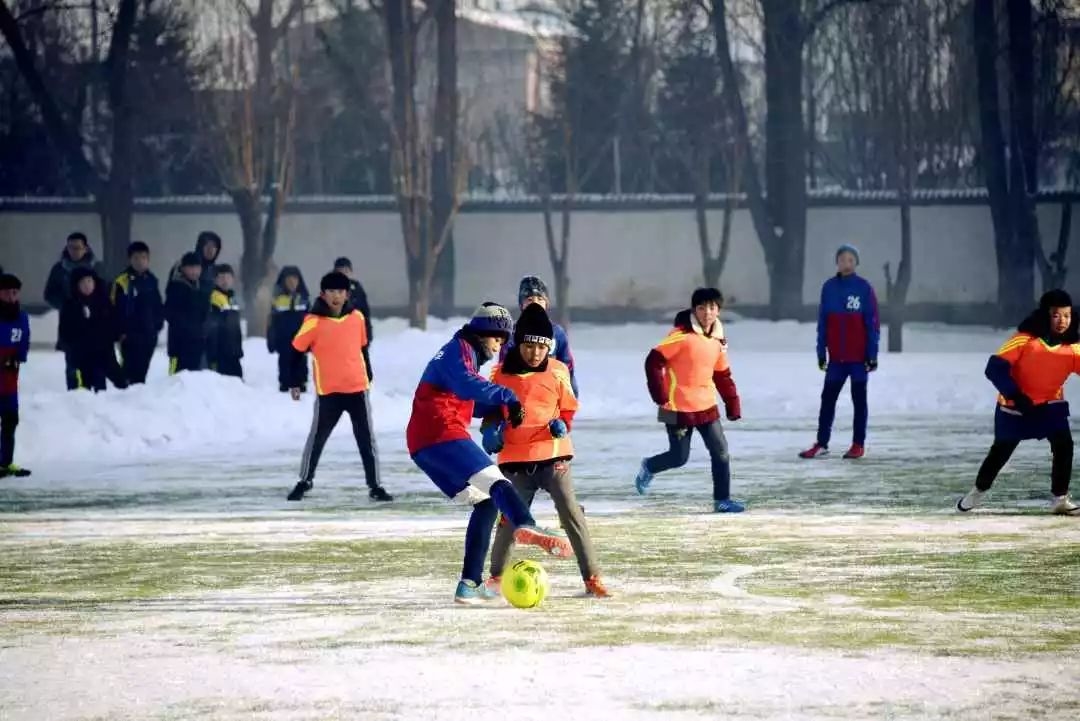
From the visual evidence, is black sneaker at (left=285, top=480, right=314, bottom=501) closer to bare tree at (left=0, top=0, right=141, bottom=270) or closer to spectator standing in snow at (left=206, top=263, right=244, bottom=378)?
spectator standing in snow at (left=206, top=263, right=244, bottom=378)

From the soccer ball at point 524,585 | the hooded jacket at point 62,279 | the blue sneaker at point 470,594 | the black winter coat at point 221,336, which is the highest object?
the hooded jacket at point 62,279

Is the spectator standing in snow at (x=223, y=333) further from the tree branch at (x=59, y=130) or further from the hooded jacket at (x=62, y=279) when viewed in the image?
the tree branch at (x=59, y=130)

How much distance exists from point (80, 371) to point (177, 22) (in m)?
31.0

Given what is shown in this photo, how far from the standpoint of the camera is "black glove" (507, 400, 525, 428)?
10.2 m

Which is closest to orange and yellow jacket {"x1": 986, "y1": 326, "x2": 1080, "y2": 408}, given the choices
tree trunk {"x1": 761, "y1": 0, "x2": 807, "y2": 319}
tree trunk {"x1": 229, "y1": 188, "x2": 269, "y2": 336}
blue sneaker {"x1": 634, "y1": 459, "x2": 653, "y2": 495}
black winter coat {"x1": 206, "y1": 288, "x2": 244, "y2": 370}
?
blue sneaker {"x1": 634, "y1": 459, "x2": 653, "y2": 495}

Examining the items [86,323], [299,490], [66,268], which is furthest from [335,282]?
[66,268]

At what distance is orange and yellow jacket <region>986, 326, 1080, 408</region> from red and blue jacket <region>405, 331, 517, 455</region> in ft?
14.8

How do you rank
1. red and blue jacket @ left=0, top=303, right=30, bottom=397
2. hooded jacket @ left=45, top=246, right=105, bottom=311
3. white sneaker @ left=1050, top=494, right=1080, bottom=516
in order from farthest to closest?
hooded jacket @ left=45, top=246, right=105, bottom=311
red and blue jacket @ left=0, top=303, right=30, bottom=397
white sneaker @ left=1050, top=494, right=1080, bottom=516

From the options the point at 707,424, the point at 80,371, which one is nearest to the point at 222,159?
the point at 80,371

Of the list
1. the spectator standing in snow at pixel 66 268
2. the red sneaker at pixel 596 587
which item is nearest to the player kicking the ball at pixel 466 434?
the red sneaker at pixel 596 587

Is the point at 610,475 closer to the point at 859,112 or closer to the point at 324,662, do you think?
the point at 324,662

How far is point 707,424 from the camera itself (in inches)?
591

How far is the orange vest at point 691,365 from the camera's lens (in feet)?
49.2

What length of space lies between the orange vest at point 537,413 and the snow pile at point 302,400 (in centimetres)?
994
